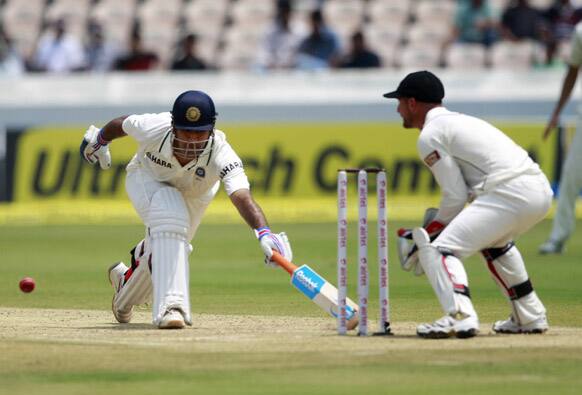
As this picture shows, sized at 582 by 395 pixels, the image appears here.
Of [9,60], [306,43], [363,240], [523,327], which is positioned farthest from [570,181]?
[9,60]

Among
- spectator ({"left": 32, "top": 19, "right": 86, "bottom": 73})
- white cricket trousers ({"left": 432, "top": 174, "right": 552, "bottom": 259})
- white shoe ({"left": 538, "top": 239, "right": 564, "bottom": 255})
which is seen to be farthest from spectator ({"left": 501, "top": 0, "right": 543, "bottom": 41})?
white cricket trousers ({"left": 432, "top": 174, "right": 552, "bottom": 259})

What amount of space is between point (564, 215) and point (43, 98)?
964 cm

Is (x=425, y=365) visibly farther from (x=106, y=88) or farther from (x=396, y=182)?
(x=106, y=88)

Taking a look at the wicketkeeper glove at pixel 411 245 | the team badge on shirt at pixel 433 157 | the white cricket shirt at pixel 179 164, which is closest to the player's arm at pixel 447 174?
the team badge on shirt at pixel 433 157

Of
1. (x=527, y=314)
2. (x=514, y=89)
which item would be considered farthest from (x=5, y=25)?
(x=527, y=314)

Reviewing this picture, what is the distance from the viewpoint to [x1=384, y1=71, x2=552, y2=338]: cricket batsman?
686 centimetres

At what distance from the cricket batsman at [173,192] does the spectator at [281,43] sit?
38.6 feet

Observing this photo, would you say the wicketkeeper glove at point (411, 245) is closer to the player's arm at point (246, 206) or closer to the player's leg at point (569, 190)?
the player's arm at point (246, 206)

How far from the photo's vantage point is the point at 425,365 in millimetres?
6039

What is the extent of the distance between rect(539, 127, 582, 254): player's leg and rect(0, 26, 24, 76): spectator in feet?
34.6

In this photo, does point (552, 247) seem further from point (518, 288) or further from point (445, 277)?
point (445, 277)

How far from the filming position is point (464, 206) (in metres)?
6.99

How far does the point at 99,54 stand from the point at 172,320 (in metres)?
13.7

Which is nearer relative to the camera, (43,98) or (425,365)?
(425,365)
